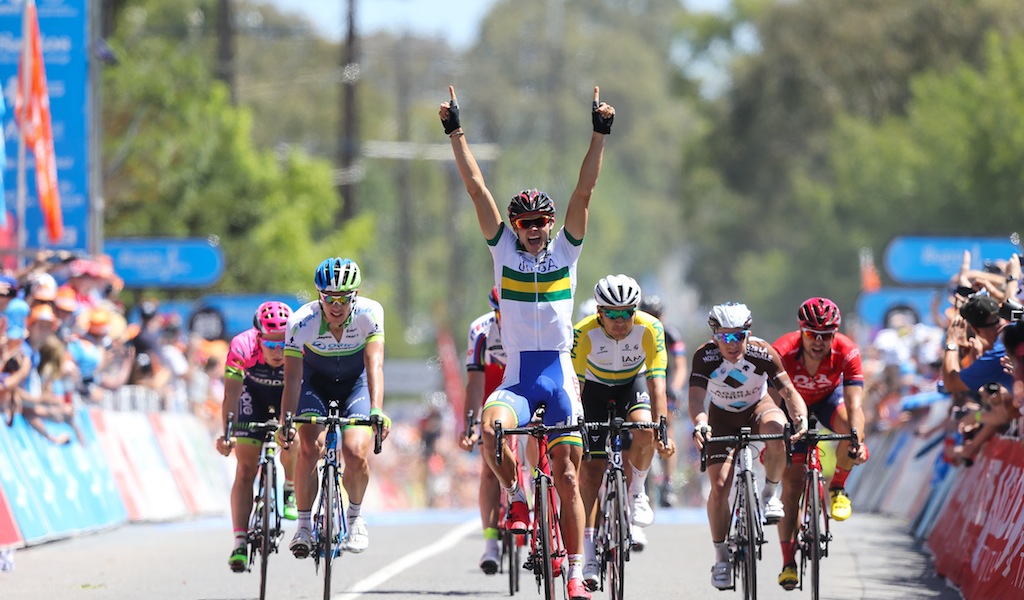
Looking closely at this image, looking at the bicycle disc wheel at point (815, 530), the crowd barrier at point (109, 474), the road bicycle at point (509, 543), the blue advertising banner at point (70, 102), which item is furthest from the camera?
the blue advertising banner at point (70, 102)

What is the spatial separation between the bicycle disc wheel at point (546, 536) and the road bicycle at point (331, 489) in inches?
42.3

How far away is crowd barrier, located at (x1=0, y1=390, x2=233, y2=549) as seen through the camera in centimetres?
1677

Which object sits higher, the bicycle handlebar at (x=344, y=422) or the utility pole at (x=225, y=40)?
the utility pole at (x=225, y=40)

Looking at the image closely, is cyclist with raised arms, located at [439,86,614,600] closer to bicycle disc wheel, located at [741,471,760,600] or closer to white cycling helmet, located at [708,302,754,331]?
bicycle disc wheel, located at [741,471,760,600]

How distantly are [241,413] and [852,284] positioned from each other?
190 feet

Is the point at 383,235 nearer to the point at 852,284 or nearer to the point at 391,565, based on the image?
the point at 852,284

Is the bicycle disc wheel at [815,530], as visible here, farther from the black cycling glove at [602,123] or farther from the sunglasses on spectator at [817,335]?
the black cycling glove at [602,123]

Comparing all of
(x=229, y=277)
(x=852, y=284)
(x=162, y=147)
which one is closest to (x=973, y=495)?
(x=162, y=147)

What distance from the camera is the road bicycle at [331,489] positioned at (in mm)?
11984

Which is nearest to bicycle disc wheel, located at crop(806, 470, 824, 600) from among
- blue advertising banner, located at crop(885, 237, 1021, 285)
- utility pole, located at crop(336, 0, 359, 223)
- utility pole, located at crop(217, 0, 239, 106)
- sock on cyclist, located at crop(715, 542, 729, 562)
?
sock on cyclist, located at crop(715, 542, 729, 562)

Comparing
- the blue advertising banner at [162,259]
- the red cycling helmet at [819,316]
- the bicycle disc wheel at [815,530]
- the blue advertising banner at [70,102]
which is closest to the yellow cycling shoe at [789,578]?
the bicycle disc wheel at [815,530]

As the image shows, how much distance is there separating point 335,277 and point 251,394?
2.01 metres

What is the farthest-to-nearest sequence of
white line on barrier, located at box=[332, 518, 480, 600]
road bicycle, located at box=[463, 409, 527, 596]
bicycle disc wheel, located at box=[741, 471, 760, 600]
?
white line on barrier, located at box=[332, 518, 480, 600] < road bicycle, located at box=[463, 409, 527, 596] < bicycle disc wheel, located at box=[741, 471, 760, 600]

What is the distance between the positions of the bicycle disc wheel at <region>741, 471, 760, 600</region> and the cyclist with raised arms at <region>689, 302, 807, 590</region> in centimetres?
44
